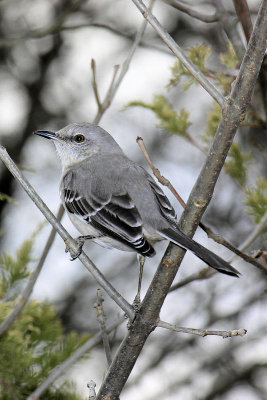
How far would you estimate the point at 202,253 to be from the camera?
315 centimetres

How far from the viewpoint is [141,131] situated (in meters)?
7.70

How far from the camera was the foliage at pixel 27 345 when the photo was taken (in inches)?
134

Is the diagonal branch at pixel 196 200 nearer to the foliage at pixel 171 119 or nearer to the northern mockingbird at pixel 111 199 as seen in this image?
the northern mockingbird at pixel 111 199

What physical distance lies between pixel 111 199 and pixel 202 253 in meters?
0.93

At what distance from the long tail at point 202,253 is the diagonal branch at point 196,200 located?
0.04m

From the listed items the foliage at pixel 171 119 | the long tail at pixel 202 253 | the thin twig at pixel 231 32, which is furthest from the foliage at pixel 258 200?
the thin twig at pixel 231 32

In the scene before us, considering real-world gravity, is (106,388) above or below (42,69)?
below

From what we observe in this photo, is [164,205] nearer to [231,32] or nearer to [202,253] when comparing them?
[202,253]

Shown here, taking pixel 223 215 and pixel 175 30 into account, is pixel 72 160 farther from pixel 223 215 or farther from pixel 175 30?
pixel 175 30

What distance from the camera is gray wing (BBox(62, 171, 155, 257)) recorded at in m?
3.53

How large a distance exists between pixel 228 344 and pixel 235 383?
0.59 m

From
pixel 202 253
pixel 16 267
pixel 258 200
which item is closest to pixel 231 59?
pixel 258 200

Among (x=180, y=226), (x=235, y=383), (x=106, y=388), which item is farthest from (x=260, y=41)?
(x=235, y=383)

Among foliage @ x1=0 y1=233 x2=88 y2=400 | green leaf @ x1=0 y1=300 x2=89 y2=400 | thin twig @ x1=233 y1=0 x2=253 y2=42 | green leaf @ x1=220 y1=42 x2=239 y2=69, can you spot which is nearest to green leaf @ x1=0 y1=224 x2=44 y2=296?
foliage @ x1=0 y1=233 x2=88 y2=400
